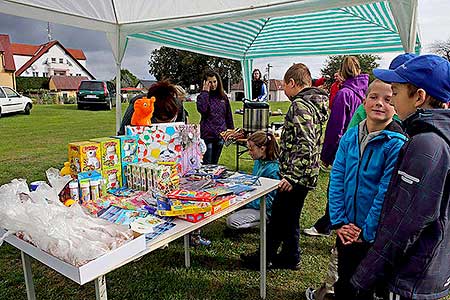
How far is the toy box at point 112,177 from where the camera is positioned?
174 centimetres

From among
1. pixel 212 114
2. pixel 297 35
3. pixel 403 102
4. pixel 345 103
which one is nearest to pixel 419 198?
pixel 403 102

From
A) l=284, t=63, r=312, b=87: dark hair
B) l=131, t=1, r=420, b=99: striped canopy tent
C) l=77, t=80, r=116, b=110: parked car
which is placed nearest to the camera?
l=284, t=63, r=312, b=87: dark hair

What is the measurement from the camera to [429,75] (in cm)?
111

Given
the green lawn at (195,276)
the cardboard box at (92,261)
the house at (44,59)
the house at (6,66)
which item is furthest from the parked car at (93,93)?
the house at (44,59)

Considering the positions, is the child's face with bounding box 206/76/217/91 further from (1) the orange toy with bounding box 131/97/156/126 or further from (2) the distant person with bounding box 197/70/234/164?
(1) the orange toy with bounding box 131/97/156/126

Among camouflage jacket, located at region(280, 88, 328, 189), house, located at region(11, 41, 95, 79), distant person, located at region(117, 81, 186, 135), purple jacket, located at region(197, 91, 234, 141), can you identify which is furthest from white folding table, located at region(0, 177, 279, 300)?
house, located at region(11, 41, 95, 79)

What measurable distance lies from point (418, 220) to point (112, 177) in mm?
1442

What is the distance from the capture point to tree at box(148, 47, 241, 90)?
27.3 meters

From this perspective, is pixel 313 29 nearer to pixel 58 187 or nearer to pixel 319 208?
pixel 319 208

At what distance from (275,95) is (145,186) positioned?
3529cm

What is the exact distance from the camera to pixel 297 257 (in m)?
2.57

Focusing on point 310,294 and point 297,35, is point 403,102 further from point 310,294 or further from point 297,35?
point 297,35

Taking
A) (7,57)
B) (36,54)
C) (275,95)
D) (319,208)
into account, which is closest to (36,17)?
(319,208)

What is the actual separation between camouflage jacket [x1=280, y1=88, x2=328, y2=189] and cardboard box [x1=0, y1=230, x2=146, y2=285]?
1.28 metres
